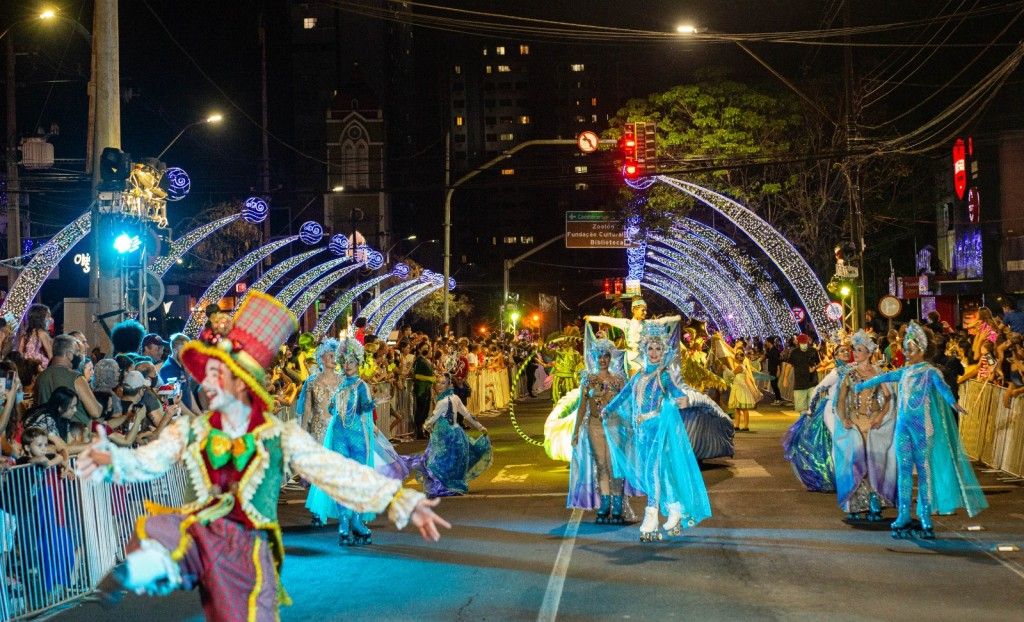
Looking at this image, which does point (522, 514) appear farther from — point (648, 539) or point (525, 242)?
point (525, 242)

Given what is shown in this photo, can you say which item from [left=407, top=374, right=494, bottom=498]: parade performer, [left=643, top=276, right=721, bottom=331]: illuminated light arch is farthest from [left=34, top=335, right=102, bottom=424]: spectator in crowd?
[left=643, top=276, right=721, bottom=331]: illuminated light arch

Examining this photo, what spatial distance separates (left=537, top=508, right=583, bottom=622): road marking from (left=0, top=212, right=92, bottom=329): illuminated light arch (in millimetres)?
9191

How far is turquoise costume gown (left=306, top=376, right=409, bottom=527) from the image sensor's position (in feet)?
40.1

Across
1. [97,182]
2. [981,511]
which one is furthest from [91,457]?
[97,182]

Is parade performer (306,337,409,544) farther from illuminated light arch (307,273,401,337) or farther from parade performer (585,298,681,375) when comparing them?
illuminated light arch (307,273,401,337)

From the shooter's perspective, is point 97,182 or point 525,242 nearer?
point 97,182

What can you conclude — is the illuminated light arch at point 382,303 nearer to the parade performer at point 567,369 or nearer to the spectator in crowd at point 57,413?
the parade performer at point 567,369

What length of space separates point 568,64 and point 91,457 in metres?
181

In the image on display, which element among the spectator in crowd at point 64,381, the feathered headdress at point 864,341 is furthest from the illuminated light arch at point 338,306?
the spectator in crowd at point 64,381

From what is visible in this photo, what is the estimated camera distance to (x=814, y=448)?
1466 centimetres

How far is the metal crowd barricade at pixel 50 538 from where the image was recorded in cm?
878

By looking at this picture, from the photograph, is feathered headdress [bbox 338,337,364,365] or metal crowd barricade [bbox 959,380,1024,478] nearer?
feathered headdress [bbox 338,337,364,365]

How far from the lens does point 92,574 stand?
32.2ft

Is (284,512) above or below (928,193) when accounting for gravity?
below
